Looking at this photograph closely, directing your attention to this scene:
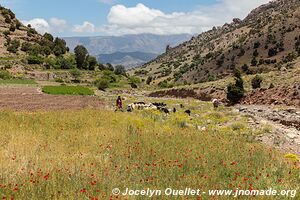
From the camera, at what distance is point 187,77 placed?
389 ft

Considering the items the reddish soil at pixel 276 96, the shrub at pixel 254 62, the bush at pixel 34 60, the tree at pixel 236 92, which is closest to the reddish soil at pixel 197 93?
the tree at pixel 236 92

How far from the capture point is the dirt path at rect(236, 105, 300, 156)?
17608mm

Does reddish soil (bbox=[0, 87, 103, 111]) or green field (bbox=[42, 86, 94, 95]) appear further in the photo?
green field (bbox=[42, 86, 94, 95])

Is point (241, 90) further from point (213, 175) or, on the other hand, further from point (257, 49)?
point (257, 49)

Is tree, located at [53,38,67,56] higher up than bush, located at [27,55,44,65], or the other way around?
tree, located at [53,38,67,56]

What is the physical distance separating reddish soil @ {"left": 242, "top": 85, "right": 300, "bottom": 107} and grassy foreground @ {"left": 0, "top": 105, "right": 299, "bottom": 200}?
26.3m

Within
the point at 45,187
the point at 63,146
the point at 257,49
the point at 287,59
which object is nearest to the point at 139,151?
the point at 63,146

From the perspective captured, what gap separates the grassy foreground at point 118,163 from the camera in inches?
308

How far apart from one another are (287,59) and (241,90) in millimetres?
51442

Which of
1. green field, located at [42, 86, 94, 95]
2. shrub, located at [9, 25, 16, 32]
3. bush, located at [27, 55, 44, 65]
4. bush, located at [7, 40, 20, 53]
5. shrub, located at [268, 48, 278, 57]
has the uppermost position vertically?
shrub, located at [9, 25, 16, 32]

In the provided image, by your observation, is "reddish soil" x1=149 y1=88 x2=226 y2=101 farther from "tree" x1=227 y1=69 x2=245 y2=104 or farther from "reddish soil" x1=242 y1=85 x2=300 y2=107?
"reddish soil" x1=242 y1=85 x2=300 y2=107

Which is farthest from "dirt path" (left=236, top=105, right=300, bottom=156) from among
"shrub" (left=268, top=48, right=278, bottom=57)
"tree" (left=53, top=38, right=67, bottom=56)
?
"tree" (left=53, top=38, right=67, bottom=56)

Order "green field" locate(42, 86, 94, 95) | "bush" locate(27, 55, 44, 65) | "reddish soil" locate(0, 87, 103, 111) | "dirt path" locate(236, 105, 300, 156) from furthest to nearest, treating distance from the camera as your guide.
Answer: "bush" locate(27, 55, 44, 65), "green field" locate(42, 86, 94, 95), "reddish soil" locate(0, 87, 103, 111), "dirt path" locate(236, 105, 300, 156)

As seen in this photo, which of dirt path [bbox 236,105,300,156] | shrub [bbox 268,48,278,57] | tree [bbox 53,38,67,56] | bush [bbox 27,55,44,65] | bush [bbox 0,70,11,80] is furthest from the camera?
tree [bbox 53,38,67,56]
